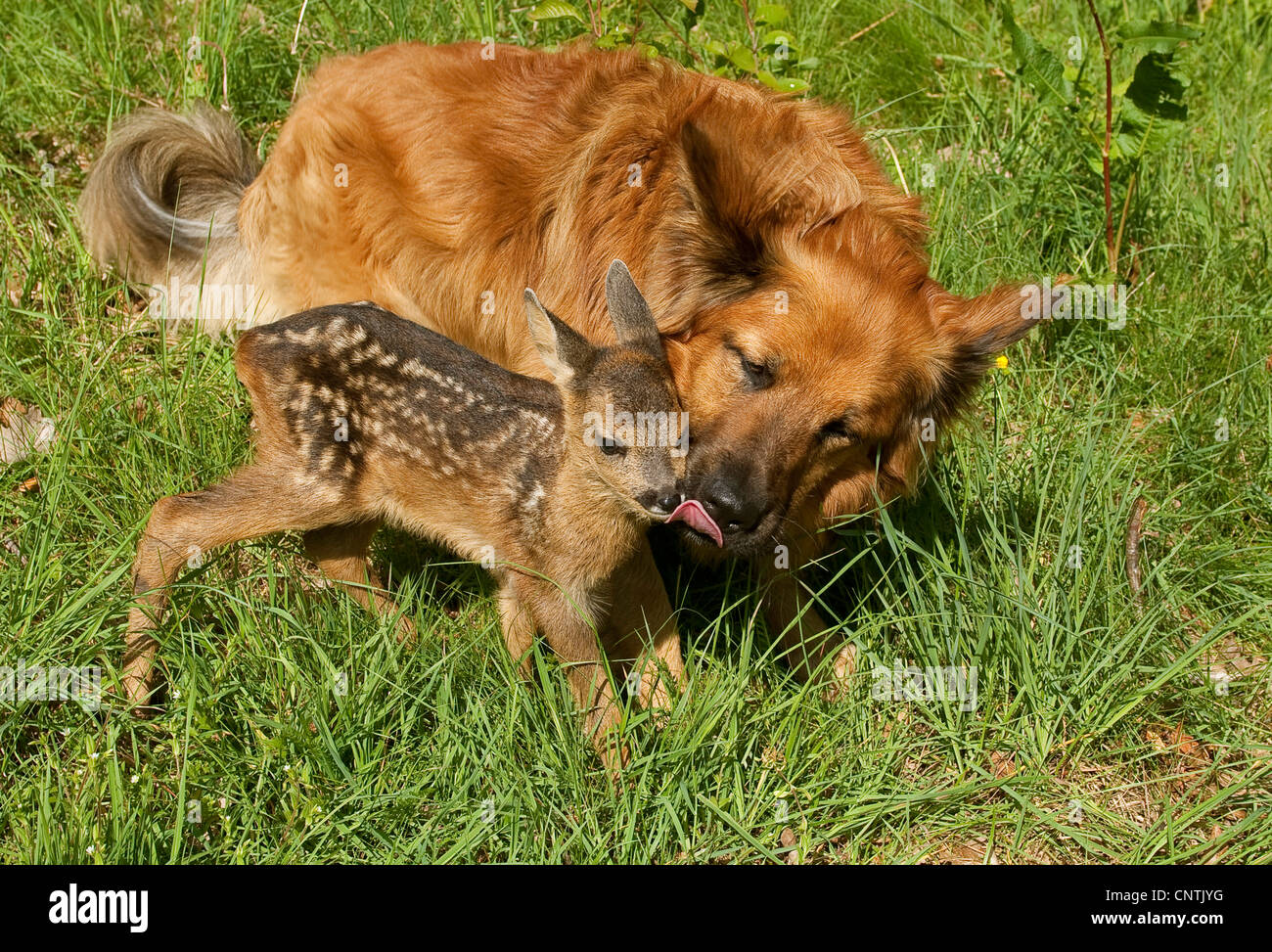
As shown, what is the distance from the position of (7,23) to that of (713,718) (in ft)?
17.5

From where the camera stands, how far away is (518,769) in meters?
3.55

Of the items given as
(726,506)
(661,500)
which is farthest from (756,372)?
(661,500)

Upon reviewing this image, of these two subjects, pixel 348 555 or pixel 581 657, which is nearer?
pixel 581 657

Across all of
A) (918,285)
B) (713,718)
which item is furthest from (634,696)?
(918,285)

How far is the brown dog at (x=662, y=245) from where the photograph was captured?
3.71 metres

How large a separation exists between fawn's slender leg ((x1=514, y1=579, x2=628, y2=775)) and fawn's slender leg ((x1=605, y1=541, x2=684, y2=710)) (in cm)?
16

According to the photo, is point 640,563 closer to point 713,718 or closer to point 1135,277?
point 713,718

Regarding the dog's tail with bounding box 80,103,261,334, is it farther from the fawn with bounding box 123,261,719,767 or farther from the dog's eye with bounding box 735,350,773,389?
the dog's eye with bounding box 735,350,773,389

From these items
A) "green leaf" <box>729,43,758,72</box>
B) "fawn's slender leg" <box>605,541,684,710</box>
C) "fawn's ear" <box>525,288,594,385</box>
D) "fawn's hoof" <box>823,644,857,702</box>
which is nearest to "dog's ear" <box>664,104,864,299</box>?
"fawn's ear" <box>525,288,594,385</box>

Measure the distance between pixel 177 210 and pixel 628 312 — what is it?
3.20m

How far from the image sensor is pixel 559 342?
3.29m

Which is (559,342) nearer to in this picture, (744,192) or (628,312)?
(628,312)

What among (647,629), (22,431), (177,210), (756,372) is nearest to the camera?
(756,372)

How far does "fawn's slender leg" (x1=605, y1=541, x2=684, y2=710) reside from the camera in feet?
12.9
